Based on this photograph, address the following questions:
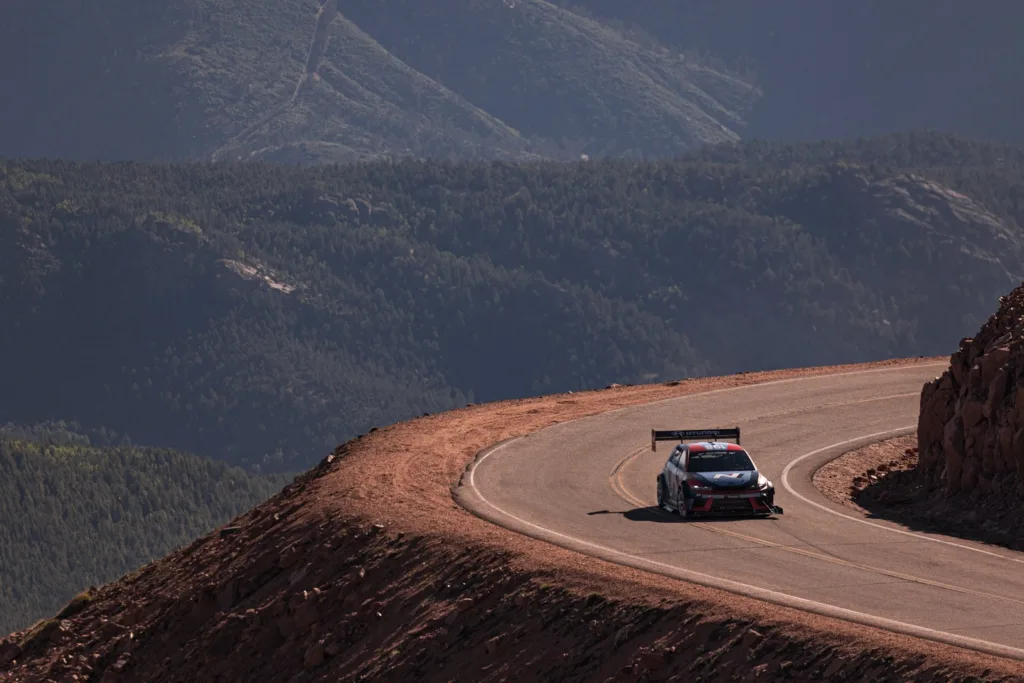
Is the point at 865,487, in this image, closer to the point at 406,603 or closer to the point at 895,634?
the point at 406,603

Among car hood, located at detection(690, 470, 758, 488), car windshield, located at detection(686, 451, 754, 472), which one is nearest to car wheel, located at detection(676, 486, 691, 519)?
car hood, located at detection(690, 470, 758, 488)

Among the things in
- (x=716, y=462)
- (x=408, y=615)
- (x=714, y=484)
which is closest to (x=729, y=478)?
(x=714, y=484)

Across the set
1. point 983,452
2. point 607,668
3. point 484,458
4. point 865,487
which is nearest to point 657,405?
point 484,458

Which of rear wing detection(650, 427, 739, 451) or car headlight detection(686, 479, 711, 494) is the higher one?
rear wing detection(650, 427, 739, 451)

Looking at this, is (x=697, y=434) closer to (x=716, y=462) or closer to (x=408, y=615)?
(x=716, y=462)

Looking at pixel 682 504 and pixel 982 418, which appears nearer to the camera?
pixel 682 504

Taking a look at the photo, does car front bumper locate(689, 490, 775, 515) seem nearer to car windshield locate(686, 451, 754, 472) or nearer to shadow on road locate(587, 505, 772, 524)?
shadow on road locate(587, 505, 772, 524)

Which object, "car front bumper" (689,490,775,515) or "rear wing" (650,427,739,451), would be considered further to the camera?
"rear wing" (650,427,739,451)

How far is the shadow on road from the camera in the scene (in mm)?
35250

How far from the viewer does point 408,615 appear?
1222 inches

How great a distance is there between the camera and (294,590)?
34.2 meters

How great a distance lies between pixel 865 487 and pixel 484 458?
892 cm

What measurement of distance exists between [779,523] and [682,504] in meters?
1.90

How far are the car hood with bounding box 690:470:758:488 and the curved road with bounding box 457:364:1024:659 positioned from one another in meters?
0.68
